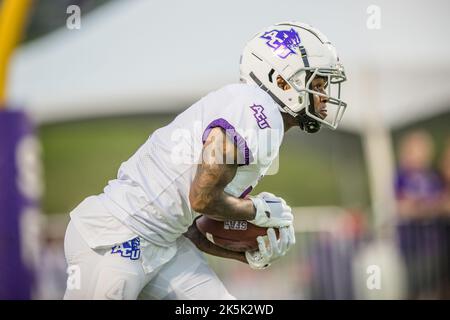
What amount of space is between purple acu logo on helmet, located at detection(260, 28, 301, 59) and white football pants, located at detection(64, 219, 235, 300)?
915mm

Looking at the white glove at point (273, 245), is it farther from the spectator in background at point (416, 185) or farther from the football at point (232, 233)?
the spectator in background at point (416, 185)

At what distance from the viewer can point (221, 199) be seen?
11.6 ft

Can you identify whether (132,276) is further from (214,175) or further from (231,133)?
(231,133)

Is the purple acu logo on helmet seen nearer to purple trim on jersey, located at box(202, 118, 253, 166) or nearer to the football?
purple trim on jersey, located at box(202, 118, 253, 166)

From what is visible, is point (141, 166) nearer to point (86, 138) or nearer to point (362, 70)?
point (362, 70)

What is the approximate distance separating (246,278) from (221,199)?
3997mm

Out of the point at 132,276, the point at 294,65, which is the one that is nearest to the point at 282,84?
the point at 294,65

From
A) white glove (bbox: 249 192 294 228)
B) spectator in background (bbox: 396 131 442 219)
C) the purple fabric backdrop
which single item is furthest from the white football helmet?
spectator in background (bbox: 396 131 442 219)

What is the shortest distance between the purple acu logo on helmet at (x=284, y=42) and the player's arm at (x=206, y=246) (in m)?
0.86

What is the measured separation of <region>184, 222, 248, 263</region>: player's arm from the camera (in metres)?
3.97

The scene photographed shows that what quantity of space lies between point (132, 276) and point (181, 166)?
1.59 feet

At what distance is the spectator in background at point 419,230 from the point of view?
6.82 m

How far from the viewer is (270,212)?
3.75 metres

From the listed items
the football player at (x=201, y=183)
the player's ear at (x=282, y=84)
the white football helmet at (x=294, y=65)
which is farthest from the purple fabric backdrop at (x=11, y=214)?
the player's ear at (x=282, y=84)
